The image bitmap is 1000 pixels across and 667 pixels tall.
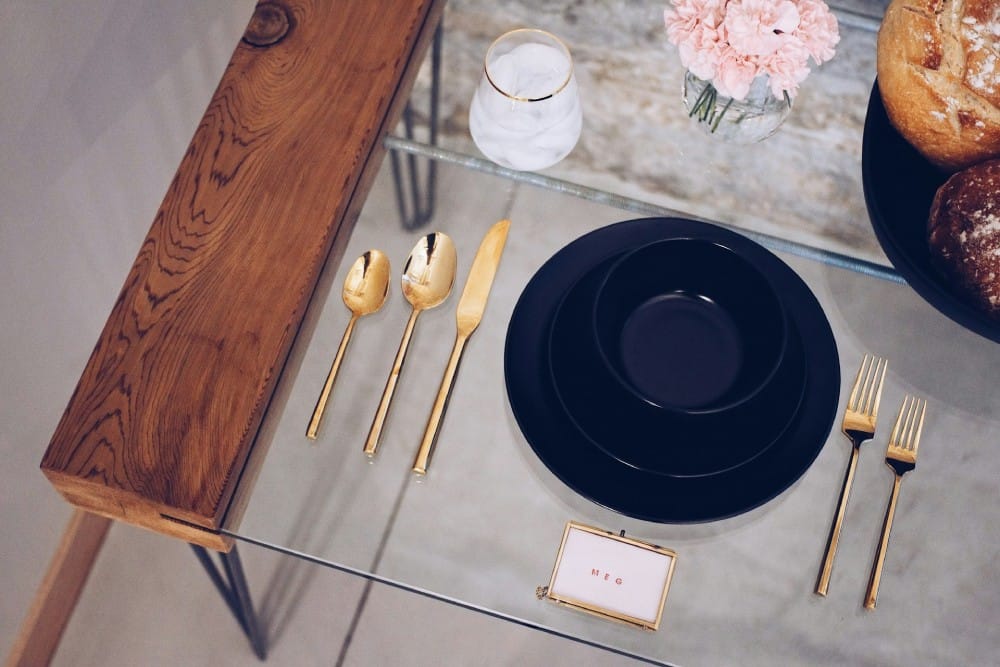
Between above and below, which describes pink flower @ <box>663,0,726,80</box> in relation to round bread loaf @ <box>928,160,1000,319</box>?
above

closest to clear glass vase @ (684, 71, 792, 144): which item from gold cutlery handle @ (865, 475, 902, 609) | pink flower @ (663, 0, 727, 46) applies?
pink flower @ (663, 0, 727, 46)

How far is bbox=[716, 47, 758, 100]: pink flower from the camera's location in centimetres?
67

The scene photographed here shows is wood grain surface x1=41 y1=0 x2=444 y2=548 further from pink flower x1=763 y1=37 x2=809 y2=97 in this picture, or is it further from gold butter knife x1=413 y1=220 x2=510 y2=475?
pink flower x1=763 y1=37 x2=809 y2=97

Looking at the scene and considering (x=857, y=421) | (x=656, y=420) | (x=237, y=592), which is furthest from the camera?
(x=237, y=592)

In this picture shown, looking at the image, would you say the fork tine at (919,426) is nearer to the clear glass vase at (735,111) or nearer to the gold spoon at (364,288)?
the clear glass vase at (735,111)

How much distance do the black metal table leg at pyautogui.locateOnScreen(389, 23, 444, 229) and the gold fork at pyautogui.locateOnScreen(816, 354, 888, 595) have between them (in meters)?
0.41

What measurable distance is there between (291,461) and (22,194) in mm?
457

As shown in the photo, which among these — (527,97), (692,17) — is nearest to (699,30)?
(692,17)

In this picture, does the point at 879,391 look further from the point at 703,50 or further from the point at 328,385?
the point at 328,385

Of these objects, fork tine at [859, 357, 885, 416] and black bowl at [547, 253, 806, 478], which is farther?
fork tine at [859, 357, 885, 416]

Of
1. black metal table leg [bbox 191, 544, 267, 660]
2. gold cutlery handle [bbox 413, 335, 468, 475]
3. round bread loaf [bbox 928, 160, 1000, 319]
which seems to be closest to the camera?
round bread loaf [bbox 928, 160, 1000, 319]

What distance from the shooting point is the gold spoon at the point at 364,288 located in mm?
776

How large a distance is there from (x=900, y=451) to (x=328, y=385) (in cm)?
49

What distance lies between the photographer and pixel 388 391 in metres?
0.76
